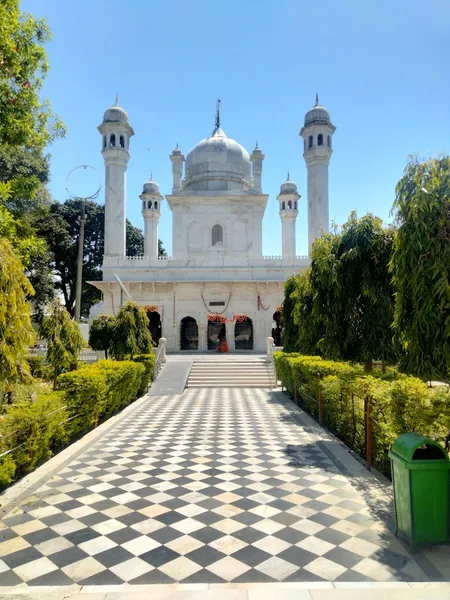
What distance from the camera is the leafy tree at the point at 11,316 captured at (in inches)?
216

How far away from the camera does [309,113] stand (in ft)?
109

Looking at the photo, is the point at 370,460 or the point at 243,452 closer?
the point at 370,460

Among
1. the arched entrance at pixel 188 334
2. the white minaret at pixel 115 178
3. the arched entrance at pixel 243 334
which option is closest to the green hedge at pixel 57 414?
the arched entrance at pixel 188 334

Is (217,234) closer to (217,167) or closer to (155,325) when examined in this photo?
(217,167)

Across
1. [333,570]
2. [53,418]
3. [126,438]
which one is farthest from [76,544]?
[126,438]

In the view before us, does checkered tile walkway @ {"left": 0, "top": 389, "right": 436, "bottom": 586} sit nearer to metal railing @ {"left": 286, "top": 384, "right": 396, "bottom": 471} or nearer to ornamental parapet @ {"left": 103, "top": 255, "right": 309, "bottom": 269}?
metal railing @ {"left": 286, "top": 384, "right": 396, "bottom": 471}

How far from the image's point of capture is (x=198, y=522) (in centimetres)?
501

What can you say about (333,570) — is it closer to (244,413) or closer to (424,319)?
(424,319)

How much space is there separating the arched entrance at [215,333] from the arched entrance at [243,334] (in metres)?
0.98

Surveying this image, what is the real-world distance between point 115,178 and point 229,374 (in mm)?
18385

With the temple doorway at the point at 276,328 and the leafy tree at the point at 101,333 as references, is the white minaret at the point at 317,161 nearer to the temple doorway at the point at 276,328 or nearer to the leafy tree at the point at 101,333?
the temple doorway at the point at 276,328

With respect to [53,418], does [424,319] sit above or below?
above

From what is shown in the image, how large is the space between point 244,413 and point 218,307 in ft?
61.0

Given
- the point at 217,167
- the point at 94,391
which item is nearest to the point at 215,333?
the point at 217,167
